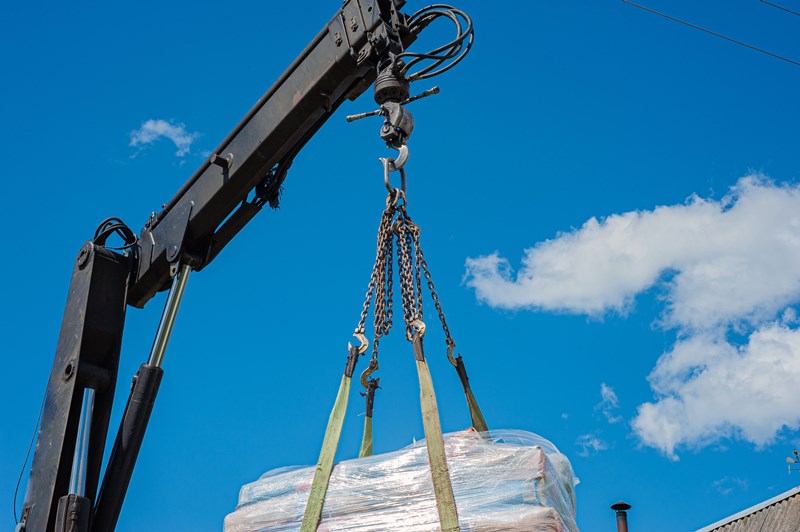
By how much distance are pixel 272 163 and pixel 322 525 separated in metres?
2.36

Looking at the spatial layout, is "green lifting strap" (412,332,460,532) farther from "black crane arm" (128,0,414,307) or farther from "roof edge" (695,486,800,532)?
"roof edge" (695,486,800,532)

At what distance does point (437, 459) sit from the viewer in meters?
4.25

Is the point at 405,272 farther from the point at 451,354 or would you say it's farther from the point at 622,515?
the point at 622,515

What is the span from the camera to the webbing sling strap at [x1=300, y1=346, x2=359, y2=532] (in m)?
4.44

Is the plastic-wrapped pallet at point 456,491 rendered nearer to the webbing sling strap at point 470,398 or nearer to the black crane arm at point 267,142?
the webbing sling strap at point 470,398

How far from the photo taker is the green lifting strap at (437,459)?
4133mm

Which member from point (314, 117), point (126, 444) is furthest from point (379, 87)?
point (126, 444)

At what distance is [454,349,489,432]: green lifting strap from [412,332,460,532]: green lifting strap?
0.83 meters

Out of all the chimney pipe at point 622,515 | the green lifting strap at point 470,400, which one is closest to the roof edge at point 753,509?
the chimney pipe at point 622,515

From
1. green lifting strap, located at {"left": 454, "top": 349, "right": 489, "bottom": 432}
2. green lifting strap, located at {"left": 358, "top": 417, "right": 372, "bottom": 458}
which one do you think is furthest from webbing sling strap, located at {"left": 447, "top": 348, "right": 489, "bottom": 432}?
green lifting strap, located at {"left": 358, "top": 417, "right": 372, "bottom": 458}

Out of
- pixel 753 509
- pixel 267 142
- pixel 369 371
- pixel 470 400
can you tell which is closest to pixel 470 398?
pixel 470 400

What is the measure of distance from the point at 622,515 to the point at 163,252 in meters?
11.2

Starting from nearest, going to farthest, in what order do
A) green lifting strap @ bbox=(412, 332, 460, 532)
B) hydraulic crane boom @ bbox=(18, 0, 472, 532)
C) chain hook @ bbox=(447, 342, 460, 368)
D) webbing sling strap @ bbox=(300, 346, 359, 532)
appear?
1. green lifting strap @ bbox=(412, 332, 460, 532)
2. webbing sling strap @ bbox=(300, 346, 359, 532)
3. hydraulic crane boom @ bbox=(18, 0, 472, 532)
4. chain hook @ bbox=(447, 342, 460, 368)

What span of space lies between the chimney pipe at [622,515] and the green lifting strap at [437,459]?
11.4 meters
